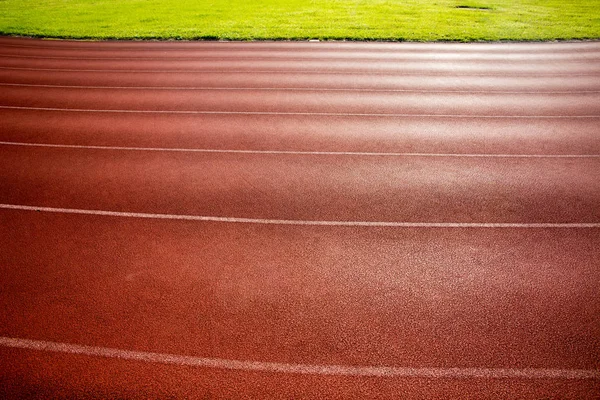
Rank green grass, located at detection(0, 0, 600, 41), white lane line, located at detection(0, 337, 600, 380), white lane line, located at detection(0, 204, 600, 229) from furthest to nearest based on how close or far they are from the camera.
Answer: green grass, located at detection(0, 0, 600, 41) < white lane line, located at detection(0, 204, 600, 229) < white lane line, located at detection(0, 337, 600, 380)

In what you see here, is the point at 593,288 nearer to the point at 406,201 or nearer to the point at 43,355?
the point at 406,201

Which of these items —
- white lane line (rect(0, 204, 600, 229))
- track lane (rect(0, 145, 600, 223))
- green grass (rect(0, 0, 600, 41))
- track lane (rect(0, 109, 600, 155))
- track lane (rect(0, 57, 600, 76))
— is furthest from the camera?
green grass (rect(0, 0, 600, 41))

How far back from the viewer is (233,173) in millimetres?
6230

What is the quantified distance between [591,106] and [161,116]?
365 inches

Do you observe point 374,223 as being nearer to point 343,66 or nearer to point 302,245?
point 302,245

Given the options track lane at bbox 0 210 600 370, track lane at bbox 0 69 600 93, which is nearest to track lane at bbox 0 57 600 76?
track lane at bbox 0 69 600 93

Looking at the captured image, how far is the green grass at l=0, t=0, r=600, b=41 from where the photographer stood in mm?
14836

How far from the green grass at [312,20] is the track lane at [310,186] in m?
9.53

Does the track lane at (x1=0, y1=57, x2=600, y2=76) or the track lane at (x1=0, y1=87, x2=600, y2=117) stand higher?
the track lane at (x1=0, y1=57, x2=600, y2=76)

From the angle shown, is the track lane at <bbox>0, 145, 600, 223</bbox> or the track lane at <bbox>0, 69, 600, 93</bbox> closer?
the track lane at <bbox>0, 145, 600, 223</bbox>

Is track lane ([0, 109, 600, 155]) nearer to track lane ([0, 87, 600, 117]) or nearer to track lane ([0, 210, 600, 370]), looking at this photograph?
track lane ([0, 87, 600, 117])

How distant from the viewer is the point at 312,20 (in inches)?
659

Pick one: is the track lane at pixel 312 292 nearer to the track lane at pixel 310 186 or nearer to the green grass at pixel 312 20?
the track lane at pixel 310 186

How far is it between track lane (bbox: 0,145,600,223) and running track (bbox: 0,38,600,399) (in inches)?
1.3
